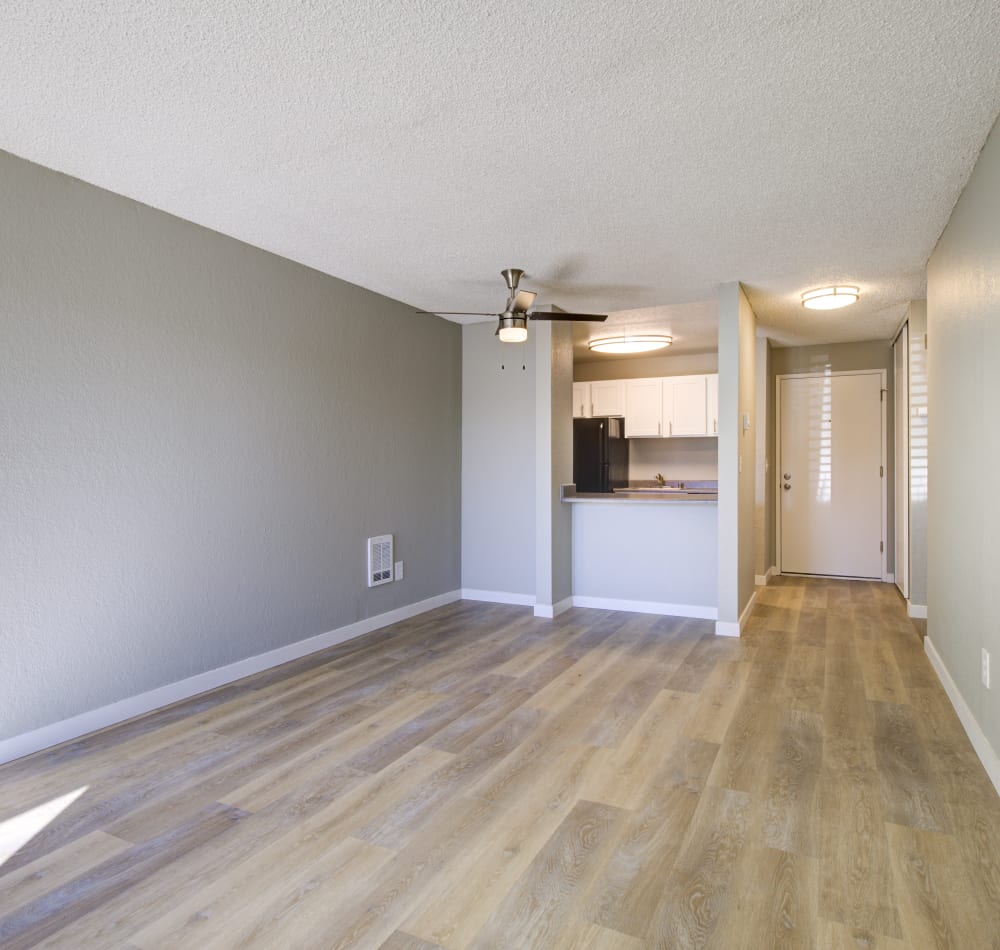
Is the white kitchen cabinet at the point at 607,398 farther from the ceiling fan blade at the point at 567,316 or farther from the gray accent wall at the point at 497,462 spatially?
the ceiling fan blade at the point at 567,316

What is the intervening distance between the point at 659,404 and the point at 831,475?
186 centimetres

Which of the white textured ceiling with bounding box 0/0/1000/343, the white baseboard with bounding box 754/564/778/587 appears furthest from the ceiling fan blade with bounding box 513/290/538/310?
the white baseboard with bounding box 754/564/778/587

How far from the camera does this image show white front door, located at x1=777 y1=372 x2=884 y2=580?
6.59 metres

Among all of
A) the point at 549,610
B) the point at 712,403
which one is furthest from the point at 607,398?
the point at 549,610

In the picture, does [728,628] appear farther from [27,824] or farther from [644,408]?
[27,824]

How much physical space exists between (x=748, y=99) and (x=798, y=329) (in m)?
4.22

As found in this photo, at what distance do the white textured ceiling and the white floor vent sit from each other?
6.50ft

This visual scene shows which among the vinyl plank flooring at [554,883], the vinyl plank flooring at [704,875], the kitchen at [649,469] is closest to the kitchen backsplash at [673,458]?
the kitchen at [649,469]

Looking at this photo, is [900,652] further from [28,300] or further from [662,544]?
[28,300]

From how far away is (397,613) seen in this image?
4.93 metres

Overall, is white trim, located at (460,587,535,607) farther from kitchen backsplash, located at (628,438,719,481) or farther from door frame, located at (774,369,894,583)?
door frame, located at (774,369,894,583)

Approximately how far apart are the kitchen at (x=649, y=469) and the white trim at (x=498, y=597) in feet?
1.37

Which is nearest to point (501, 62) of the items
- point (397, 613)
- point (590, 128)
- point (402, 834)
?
point (590, 128)

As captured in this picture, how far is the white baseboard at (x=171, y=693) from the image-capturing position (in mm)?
2697
